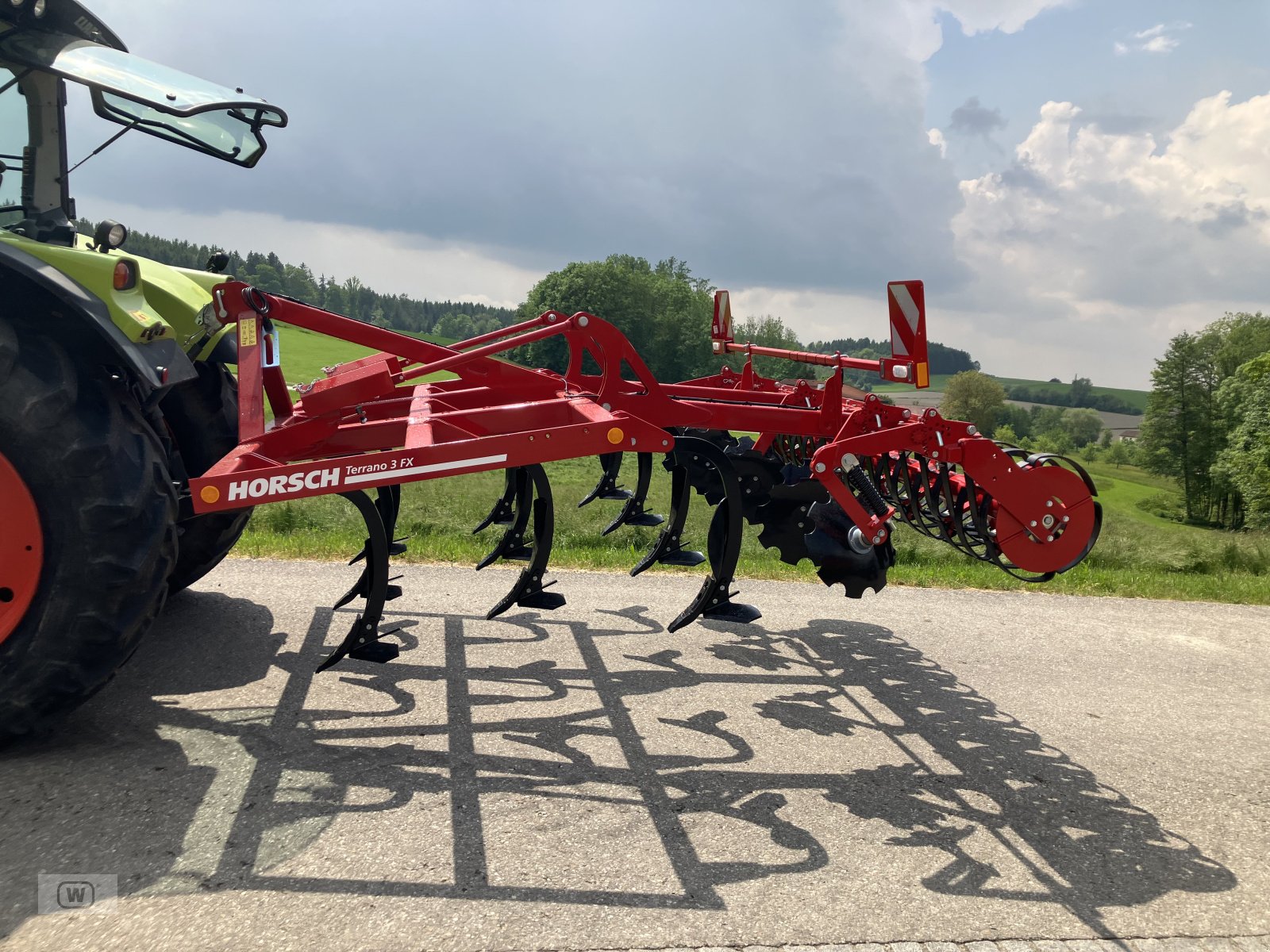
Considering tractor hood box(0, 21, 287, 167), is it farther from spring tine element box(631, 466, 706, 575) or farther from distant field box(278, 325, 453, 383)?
distant field box(278, 325, 453, 383)

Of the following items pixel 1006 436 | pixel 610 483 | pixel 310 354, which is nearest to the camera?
pixel 610 483

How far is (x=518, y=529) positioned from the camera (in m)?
4.54

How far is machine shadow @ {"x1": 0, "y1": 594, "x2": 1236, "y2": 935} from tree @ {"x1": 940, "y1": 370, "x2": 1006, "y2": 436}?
33.6m

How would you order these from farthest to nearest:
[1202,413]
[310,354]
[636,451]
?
1. [1202,413]
2. [310,354]
3. [636,451]

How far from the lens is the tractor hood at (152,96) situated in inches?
Answer: 125

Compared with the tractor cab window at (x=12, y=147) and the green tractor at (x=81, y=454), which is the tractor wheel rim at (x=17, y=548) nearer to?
the green tractor at (x=81, y=454)

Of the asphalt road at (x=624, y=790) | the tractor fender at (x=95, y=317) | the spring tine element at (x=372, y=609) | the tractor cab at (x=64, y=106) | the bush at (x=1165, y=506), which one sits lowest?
the bush at (x=1165, y=506)

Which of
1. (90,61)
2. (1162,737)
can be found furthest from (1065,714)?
(90,61)

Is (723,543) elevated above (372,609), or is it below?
above

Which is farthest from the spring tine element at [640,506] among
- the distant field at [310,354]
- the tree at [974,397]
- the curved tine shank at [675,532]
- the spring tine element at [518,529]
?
the tree at [974,397]

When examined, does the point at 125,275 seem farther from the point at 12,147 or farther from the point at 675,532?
the point at 675,532

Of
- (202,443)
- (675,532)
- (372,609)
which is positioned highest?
(202,443)

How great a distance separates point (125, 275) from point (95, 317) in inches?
13.5

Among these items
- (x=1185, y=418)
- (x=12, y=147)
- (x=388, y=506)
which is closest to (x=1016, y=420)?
(x=1185, y=418)
